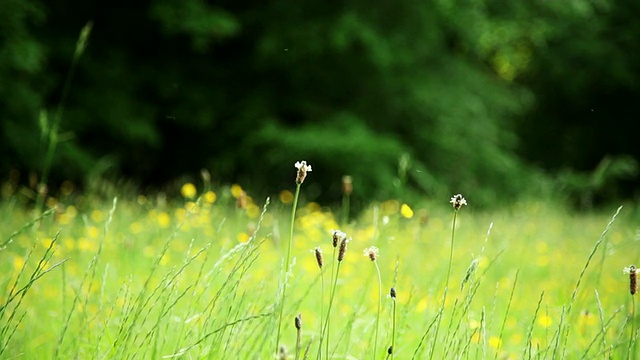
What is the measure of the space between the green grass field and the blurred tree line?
54.1 inches

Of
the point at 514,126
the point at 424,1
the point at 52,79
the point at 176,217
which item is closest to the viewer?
the point at 176,217

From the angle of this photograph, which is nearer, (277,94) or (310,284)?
(310,284)

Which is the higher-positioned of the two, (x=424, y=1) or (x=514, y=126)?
(x=424, y=1)

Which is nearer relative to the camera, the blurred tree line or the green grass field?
the green grass field

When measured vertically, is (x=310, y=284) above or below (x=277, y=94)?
above

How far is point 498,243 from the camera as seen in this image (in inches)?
210

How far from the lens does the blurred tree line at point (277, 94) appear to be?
7.87m

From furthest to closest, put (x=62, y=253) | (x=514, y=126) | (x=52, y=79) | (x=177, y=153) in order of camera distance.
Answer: (x=514, y=126)
(x=177, y=153)
(x=52, y=79)
(x=62, y=253)

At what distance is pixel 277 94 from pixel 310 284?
6.59 m

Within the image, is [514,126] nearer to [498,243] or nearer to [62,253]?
[498,243]

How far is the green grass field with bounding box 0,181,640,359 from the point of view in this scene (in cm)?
205

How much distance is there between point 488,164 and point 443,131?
925 mm

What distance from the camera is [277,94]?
8938 millimetres

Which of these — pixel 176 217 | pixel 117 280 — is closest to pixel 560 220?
pixel 176 217
